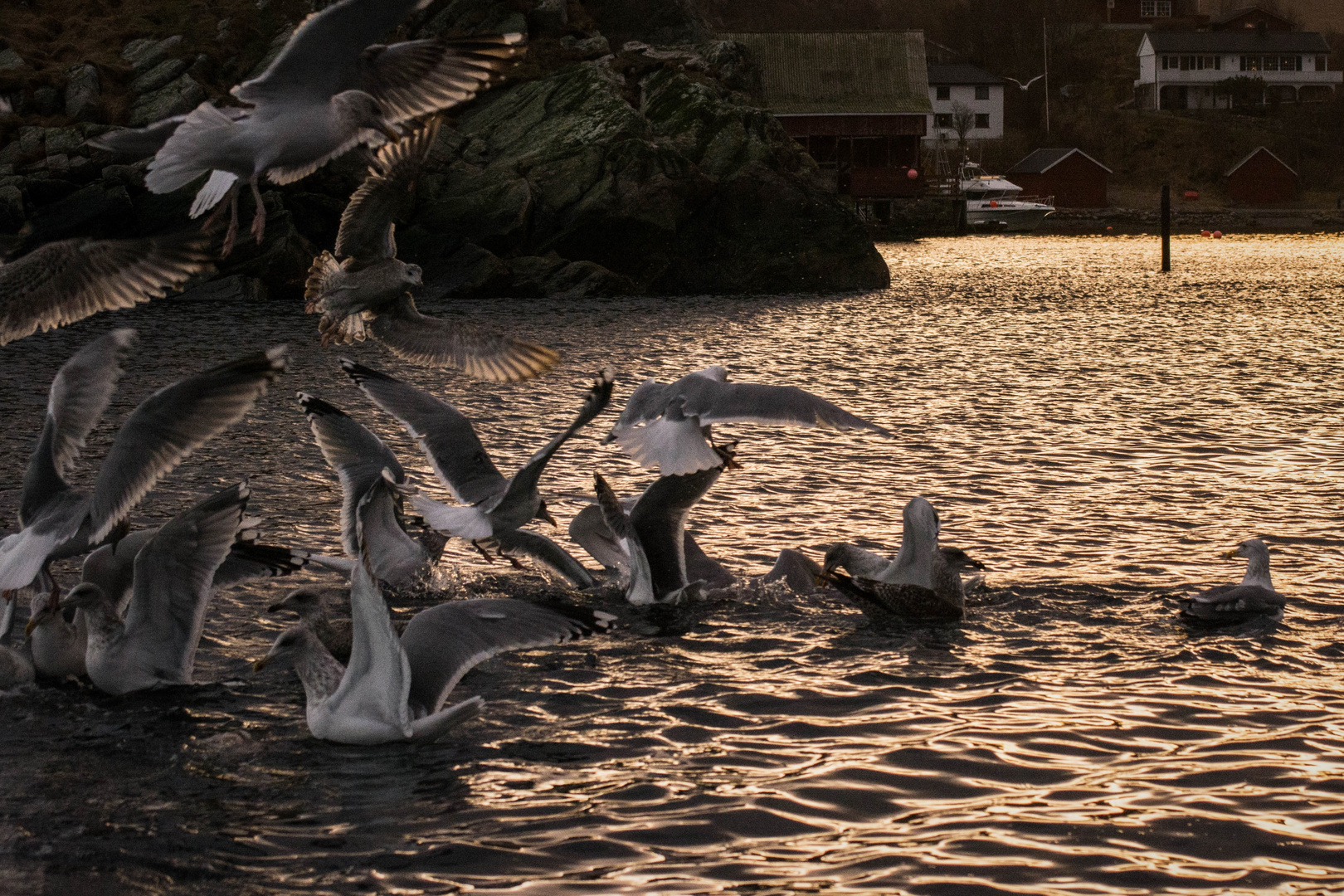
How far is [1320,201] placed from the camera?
9644 cm

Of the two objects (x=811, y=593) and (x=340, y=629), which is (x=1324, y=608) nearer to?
(x=811, y=593)

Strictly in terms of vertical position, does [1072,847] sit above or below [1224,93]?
below

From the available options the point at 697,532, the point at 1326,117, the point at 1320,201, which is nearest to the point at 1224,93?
the point at 1326,117

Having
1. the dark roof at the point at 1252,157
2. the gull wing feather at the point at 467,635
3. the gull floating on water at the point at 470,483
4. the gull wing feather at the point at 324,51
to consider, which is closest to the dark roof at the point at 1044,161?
the dark roof at the point at 1252,157

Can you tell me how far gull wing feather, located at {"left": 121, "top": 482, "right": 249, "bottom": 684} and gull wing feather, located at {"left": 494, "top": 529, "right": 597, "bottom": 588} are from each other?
1.90 meters

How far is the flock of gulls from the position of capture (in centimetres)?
787

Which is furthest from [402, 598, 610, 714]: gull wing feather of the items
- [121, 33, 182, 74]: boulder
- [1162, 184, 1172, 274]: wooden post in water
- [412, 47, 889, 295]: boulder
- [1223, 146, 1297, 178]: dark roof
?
[1223, 146, 1297, 178]: dark roof

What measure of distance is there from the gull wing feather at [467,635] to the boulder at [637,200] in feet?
102

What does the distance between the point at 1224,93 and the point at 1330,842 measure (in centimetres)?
12371

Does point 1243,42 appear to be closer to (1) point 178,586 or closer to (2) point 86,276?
(2) point 86,276

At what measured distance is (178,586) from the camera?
8156mm

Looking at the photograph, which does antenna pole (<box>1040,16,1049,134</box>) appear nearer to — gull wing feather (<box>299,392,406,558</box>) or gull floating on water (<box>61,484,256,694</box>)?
gull wing feather (<box>299,392,406,558</box>)

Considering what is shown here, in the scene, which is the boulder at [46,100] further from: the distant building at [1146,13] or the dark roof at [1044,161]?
the distant building at [1146,13]

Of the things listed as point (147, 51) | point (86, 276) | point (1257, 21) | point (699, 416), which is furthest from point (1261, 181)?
point (86, 276)
